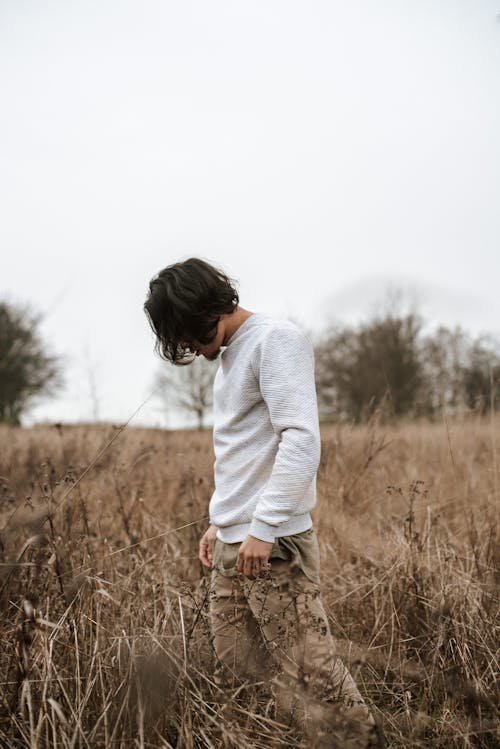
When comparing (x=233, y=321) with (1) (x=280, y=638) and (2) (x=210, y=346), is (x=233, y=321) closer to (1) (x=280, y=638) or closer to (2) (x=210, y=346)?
(2) (x=210, y=346)

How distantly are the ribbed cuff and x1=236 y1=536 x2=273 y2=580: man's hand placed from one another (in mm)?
11

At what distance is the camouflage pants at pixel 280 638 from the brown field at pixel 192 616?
68 millimetres

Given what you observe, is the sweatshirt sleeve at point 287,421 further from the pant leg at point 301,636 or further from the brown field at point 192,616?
the brown field at point 192,616

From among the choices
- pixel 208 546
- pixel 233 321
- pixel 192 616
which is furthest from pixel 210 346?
pixel 192 616

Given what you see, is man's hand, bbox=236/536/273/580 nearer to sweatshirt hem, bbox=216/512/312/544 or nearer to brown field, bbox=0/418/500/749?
sweatshirt hem, bbox=216/512/312/544

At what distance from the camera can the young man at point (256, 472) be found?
162cm

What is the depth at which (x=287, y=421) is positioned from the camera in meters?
1.65

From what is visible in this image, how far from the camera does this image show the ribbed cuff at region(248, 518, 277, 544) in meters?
1.61

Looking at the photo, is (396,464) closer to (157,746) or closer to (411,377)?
(157,746)

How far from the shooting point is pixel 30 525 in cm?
209

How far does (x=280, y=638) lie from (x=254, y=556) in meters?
0.27

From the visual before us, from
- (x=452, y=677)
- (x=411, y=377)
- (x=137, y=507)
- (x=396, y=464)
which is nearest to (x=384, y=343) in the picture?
A: (x=411, y=377)

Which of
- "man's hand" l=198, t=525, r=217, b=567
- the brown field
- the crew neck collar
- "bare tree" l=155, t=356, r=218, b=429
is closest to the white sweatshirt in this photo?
the crew neck collar

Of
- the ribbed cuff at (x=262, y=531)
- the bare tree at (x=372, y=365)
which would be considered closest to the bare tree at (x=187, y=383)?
the bare tree at (x=372, y=365)
